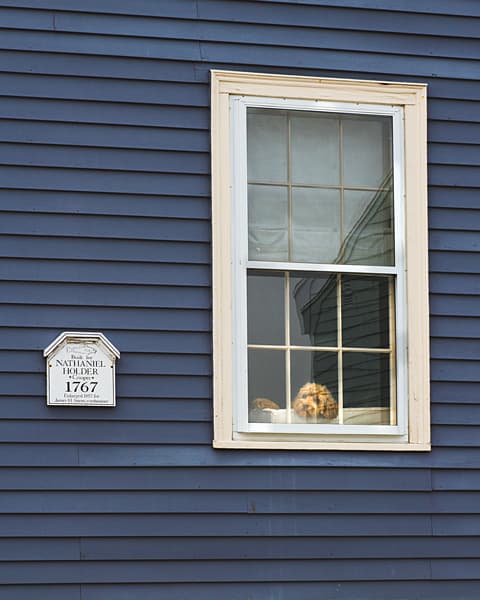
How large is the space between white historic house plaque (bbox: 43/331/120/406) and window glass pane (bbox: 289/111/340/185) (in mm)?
1310

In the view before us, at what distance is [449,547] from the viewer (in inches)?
224

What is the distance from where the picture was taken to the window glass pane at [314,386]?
568 centimetres

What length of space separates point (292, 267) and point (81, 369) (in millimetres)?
1153

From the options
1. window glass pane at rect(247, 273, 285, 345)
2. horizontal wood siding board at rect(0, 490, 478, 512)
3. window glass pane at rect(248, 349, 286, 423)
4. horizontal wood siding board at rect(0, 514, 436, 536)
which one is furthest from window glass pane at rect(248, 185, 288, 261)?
horizontal wood siding board at rect(0, 514, 436, 536)

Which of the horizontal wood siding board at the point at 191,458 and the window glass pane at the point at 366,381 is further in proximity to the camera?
the window glass pane at the point at 366,381

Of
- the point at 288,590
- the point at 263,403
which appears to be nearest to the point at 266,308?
the point at 263,403

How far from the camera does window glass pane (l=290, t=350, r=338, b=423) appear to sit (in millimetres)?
5684

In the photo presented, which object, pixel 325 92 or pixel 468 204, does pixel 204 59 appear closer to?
pixel 325 92

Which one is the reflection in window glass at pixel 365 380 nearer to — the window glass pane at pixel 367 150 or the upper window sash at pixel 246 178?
the upper window sash at pixel 246 178

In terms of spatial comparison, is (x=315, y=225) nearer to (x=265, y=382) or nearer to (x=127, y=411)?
(x=265, y=382)

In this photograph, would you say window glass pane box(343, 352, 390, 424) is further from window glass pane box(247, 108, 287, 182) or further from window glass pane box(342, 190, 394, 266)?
window glass pane box(247, 108, 287, 182)

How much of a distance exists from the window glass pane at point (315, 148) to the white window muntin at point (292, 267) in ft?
0.25

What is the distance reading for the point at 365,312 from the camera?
579cm


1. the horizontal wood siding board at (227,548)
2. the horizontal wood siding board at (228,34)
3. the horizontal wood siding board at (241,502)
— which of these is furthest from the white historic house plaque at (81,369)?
the horizontal wood siding board at (228,34)
